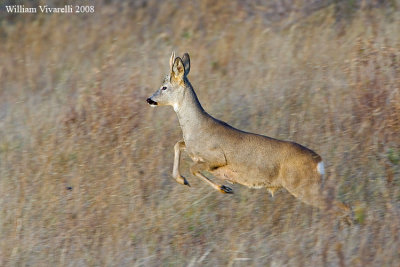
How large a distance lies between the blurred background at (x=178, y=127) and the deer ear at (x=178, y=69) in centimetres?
128

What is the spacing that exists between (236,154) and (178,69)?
1011 millimetres

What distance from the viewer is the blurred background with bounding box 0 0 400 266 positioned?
23.1ft

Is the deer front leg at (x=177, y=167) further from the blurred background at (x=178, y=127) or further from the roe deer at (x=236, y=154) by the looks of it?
the blurred background at (x=178, y=127)

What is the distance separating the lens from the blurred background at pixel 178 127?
7.04 metres

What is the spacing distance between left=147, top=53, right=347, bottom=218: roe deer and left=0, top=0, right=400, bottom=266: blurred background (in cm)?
38

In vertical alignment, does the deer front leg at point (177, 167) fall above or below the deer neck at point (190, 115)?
below

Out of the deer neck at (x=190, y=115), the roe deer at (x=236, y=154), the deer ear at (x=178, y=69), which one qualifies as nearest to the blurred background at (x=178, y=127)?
the roe deer at (x=236, y=154)

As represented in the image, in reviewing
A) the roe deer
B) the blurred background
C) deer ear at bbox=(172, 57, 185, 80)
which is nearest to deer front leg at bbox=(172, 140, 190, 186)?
the roe deer

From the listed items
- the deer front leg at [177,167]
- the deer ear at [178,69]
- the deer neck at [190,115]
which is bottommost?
the deer front leg at [177,167]

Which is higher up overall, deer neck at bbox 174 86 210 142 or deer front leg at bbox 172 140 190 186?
deer neck at bbox 174 86 210 142

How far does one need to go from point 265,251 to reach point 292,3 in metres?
5.43

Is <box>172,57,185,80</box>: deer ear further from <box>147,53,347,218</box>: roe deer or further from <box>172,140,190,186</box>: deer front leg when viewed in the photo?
<box>172,140,190,186</box>: deer front leg

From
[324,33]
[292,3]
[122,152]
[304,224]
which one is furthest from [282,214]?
[292,3]

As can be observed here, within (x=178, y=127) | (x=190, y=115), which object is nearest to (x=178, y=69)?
(x=190, y=115)
